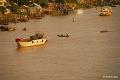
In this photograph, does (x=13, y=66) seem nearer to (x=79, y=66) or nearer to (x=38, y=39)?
(x=79, y=66)

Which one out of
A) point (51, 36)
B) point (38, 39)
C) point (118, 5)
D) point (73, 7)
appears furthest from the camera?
point (118, 5)

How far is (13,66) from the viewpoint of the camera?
1683 cm

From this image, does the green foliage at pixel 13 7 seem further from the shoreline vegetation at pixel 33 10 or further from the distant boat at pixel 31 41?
the distant boat at pixel 31 41

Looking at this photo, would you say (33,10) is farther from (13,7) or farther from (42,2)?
(42,2)

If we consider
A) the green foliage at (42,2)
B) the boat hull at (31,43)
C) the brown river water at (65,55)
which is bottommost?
the brown river water at (65,55)

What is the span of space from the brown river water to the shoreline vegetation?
3.46m

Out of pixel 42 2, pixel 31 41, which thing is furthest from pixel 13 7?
pixel 31 41

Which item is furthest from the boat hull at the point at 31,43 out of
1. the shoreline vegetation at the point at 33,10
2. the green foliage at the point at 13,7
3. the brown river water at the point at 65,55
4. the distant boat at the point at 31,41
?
the green foliage at the point at 13,7

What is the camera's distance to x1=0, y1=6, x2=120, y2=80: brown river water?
15508 mm

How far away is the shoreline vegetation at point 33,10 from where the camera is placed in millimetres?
31261

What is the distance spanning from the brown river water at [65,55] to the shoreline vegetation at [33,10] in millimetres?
3463

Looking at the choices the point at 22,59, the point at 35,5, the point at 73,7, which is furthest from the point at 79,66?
the point at 73,7

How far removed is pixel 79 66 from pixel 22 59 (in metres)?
2.34

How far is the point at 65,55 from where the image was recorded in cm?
1864
